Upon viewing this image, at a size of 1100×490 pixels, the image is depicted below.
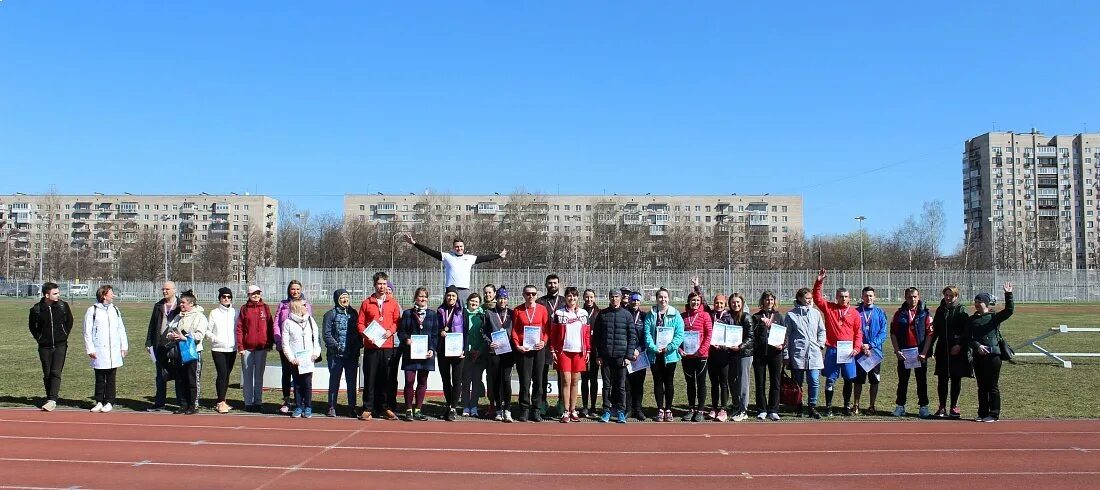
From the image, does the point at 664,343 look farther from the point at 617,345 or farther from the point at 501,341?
the point at 501,341

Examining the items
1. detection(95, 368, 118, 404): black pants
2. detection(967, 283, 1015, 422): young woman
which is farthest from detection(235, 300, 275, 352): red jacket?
detection(967, 283, 1015, 422): young woman

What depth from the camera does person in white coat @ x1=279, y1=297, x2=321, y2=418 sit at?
11.2 metres

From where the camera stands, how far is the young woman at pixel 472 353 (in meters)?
11.4

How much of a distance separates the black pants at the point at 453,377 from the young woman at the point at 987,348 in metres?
6.66

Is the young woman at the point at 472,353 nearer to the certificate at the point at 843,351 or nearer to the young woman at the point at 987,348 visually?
the certificate at the point at 843,351

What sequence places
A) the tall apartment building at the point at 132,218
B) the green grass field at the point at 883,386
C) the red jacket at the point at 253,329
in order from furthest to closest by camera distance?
the tall apartment building at the point at 132,218, the green grass field at the point at 883,386, the red jacket at the point at 253,329

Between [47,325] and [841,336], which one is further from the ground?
[47,325]

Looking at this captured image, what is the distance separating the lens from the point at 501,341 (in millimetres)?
11023

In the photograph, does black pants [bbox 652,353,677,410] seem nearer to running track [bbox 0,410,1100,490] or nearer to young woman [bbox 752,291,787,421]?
running track [bbox 0,410,1100,490]

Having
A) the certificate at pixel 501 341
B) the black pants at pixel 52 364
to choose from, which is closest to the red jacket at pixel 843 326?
the certificate at pixel 501 341

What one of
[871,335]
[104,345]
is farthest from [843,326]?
[104,345]

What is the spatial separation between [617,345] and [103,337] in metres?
7.00

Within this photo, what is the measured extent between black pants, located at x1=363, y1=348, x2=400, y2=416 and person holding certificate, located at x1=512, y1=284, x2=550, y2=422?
166 cm

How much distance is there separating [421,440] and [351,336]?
2.27 m
